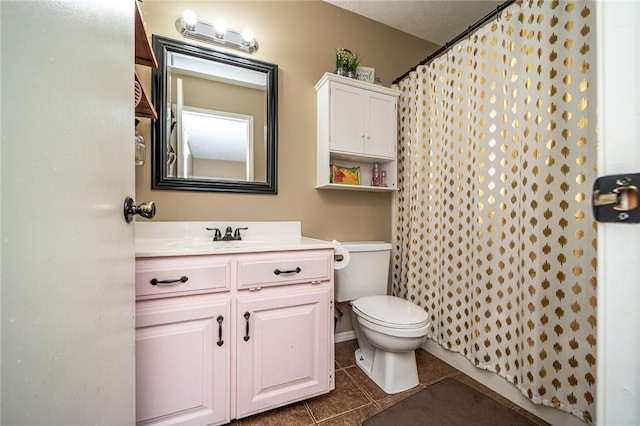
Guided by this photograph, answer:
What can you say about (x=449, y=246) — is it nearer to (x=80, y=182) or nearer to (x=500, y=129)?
(x=500, y=129)

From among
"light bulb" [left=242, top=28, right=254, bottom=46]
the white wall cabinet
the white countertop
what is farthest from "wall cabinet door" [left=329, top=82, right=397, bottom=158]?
the white countertop

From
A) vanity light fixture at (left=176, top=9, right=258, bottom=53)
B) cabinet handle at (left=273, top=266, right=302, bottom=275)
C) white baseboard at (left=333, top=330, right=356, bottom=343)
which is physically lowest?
white baseboard at (left=333, top=330, right=356, bottom=343)

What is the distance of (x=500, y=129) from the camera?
4.51 feet

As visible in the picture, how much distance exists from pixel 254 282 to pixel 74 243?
80cm

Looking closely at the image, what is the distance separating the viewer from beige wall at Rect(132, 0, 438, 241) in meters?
1.51

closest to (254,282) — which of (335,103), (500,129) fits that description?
(335,103)

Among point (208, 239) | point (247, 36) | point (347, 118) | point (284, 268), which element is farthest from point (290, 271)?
point (247, 36)

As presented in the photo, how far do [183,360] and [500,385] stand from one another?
1.68 metres

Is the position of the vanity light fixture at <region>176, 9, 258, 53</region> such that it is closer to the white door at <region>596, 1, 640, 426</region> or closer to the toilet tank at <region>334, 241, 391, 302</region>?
the toilet tank at <region>334, 241, 391, 302</region>

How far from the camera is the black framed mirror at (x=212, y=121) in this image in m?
1.48

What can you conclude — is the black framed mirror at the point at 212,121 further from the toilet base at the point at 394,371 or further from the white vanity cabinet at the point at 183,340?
the toilet base at the point at 394,371

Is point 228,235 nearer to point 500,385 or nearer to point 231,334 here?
point 231,334

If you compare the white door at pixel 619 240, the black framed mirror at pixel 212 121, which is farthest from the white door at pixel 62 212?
the black framed mirror at pixel 212 121

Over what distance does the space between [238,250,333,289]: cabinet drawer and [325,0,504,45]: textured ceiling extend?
199cm
